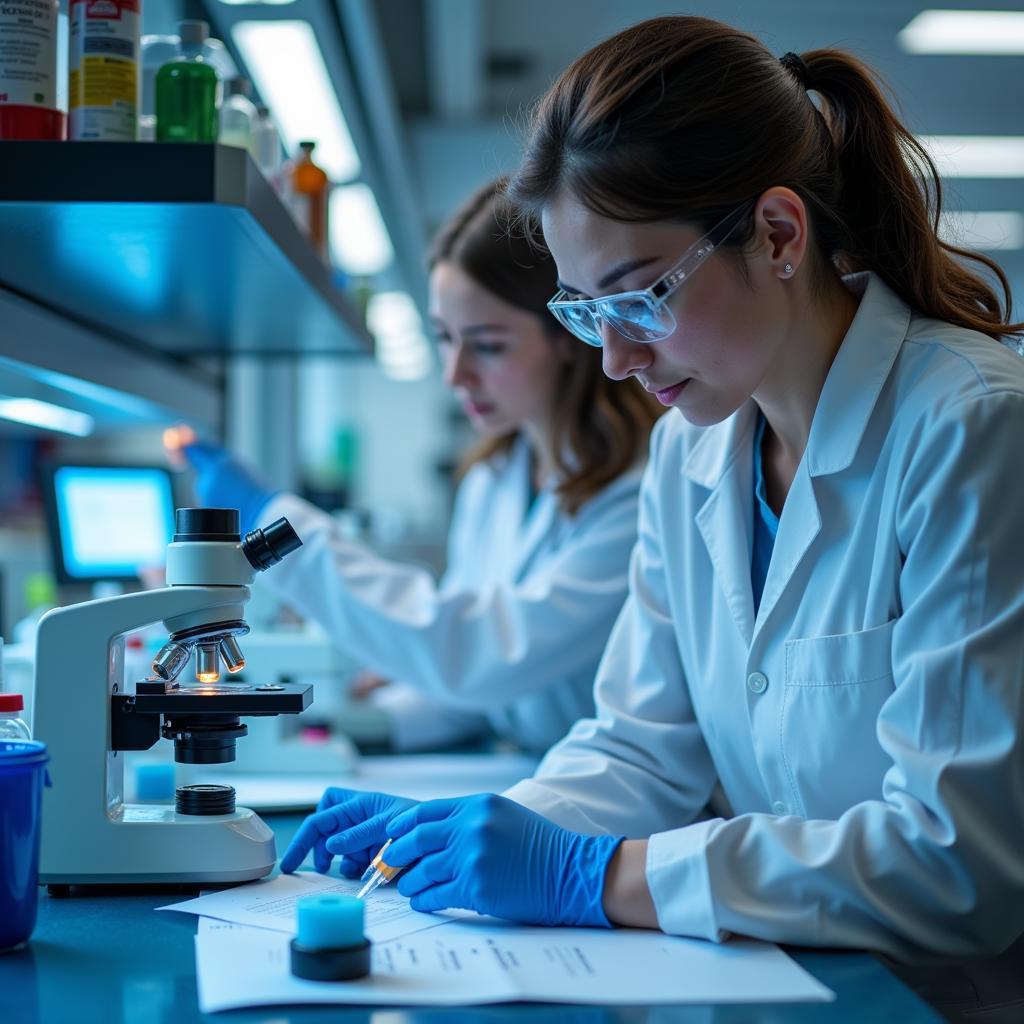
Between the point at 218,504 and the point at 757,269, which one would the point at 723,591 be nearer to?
the point at 757,269

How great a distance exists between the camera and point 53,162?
1.20m

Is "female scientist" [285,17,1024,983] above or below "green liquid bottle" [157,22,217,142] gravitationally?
below

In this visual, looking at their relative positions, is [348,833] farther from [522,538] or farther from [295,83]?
[295,83]

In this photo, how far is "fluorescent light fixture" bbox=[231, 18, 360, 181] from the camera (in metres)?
2.20

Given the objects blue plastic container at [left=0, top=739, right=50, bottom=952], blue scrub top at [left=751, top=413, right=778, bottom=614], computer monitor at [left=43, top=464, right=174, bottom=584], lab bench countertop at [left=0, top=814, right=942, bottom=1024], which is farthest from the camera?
computer monitor at [left=43, top=464, right=174, bottom=584]

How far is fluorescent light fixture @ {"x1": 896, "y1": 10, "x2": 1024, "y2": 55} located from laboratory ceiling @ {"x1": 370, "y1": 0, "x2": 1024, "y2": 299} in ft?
0.12

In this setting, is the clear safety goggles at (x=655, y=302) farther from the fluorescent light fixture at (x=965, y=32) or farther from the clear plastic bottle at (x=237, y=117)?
the fluorescent light fixture at (x=965, y=32)

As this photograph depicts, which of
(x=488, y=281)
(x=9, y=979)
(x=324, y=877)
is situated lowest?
(x=324, y=877)

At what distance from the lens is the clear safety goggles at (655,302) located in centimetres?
123

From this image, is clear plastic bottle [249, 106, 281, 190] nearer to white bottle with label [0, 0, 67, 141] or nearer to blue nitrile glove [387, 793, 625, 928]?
white bottle with label [0, 0, 67, 141]

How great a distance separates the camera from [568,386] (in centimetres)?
230

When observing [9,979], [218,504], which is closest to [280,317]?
[218,504]

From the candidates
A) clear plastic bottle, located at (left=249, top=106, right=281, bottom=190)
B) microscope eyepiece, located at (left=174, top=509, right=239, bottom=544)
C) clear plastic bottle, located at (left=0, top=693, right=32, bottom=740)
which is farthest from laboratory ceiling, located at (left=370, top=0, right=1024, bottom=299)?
clear plastic bottle, located at (left=0, top=693, right=32, bottom=740)

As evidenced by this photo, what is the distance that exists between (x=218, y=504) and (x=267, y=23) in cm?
92
